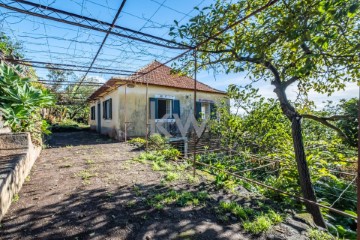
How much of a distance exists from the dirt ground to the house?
527cm

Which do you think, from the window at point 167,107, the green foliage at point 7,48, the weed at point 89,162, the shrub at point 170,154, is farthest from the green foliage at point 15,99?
the window at point 167,107

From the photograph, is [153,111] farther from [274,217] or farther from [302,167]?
[274,217]

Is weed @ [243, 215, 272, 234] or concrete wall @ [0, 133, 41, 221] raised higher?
concrete wall @ [0, 133, 41, 221]

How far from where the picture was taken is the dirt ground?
2369 millimetres

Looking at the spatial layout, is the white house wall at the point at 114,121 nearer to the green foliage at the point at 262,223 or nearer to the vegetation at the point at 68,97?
the vegetation at the point at 68,97

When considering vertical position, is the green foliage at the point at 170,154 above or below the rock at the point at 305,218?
above

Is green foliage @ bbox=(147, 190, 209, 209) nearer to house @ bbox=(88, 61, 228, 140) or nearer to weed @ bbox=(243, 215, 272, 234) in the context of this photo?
weed @ bbox=(243, 215, 272, 234)

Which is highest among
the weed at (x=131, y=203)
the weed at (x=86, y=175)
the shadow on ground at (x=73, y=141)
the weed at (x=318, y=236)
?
the shadow on ground at (x=73, y=141)

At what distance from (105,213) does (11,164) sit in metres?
1.96

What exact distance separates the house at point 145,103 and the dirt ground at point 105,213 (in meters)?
5.27

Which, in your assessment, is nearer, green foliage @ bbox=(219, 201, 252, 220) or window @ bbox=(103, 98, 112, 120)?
green foliage @ bbox=(219, 201, 252, 220)

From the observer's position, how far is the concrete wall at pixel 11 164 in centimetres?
269

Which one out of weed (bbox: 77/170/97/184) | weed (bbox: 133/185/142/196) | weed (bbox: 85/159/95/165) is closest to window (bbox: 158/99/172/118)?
weed (bbox: 85/159/95/165)

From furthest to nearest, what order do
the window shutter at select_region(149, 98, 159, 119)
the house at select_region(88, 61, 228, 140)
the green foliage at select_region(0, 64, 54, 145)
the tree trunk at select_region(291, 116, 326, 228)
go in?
the window shutter at select_region(149, 98, 159, 119)
the house at select_region(88, 61, 228, 140)
the green foliage at select_region(0, 64, 54, 145)
the tree trunk at select_region(291, 116, 326, 228)
